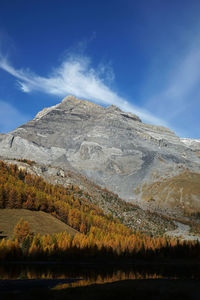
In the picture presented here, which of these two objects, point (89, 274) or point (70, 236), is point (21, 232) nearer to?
point (70, 236)

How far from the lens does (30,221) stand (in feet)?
174

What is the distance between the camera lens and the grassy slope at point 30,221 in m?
45.8

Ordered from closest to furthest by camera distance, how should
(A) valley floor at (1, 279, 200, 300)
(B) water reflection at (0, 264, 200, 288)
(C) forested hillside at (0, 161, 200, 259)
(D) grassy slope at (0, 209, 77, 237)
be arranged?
1. (A) valley floor at (1, 279, 200, 300)
2. (B) water reflection at (0, 264, 200, 288)
3. (C) forested hillside at (0, 161, 200, 259)
4. (D) grassy slope at (0, 209, 77, 237)

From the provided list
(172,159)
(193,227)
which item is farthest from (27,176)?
(172,159)

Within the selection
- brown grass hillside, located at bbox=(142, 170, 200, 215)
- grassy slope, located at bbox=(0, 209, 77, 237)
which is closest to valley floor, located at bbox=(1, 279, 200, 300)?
grassy slope, located at bbox=(0, 209, 77, 237)

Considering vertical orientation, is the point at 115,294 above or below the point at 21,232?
above

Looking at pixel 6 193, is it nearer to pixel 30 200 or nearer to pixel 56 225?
pixel 30 200

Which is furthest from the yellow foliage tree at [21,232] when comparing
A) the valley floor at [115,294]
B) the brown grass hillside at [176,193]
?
the brown grass hillside at [176,193]

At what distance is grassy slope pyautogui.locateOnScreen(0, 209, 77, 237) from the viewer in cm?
4584

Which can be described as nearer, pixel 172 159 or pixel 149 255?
pixel 149 255

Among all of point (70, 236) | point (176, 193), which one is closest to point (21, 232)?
point (70, 236)

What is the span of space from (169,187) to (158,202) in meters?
19.1

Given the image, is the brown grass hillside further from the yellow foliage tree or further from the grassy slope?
the yellow foliage tree

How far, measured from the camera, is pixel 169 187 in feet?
504
